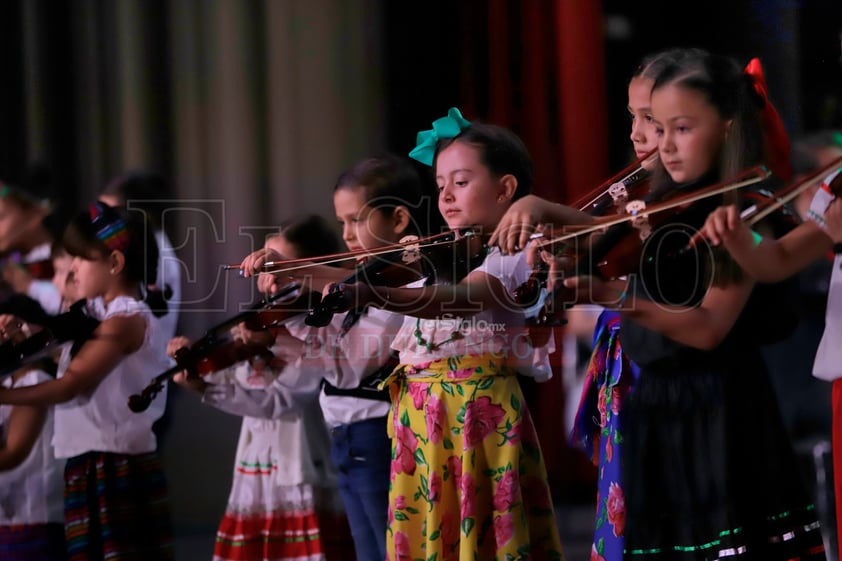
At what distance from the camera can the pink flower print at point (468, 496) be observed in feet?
4.09

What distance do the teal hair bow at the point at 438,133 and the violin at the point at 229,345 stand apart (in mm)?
258

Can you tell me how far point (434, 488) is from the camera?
1276mm

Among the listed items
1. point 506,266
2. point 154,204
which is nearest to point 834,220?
point 506,266

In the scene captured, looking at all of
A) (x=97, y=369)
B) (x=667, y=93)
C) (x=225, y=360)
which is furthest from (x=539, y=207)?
(x=97, y=369)

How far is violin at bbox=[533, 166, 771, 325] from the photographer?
1.07 m

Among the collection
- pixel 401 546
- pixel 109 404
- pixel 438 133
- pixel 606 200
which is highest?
pixel 438 133

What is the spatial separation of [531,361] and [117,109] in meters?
1.53

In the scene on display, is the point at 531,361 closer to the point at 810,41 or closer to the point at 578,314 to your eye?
the point at 578,314

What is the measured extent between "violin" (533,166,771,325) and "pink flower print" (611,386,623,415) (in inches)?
5.4

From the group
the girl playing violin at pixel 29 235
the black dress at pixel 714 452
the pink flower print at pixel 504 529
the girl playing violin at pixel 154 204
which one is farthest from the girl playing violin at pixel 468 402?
the girl playing violin at pixel 29 235

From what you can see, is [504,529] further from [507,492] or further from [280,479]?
[280,479]

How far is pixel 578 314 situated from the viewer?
4.37 ft

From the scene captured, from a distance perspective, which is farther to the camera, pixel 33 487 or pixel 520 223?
pixel 33 487

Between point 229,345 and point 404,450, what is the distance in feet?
1.59
